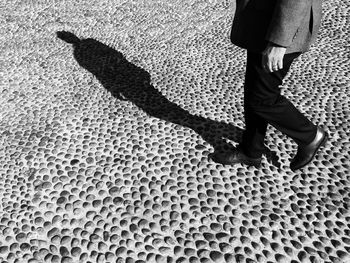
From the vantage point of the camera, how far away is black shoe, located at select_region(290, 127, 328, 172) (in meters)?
1.63

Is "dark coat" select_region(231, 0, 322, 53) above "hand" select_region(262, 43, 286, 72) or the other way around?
above

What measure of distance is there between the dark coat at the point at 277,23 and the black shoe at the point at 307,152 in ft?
1.43

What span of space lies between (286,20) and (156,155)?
0.84 m

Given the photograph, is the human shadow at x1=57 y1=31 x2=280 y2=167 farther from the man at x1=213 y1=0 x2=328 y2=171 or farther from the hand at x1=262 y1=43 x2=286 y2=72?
the hand at x1=262 y1=43 x2=286 y2=72

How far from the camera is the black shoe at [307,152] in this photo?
1.63 m

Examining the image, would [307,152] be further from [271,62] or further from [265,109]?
[271,62]

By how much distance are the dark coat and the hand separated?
3cm

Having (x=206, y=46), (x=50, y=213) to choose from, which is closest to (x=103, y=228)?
(x=50, y=213)

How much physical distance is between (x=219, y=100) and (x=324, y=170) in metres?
0.72

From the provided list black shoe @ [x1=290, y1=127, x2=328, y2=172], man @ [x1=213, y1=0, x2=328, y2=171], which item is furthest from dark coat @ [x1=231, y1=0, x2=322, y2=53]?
black shoe @ [x1=290, y1=127, x2=328, y2=172]

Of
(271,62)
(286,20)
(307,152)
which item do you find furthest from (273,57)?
(307,152)

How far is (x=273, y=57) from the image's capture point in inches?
52.4

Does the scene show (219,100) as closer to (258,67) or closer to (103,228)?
(258,67)

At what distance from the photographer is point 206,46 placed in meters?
2.76
